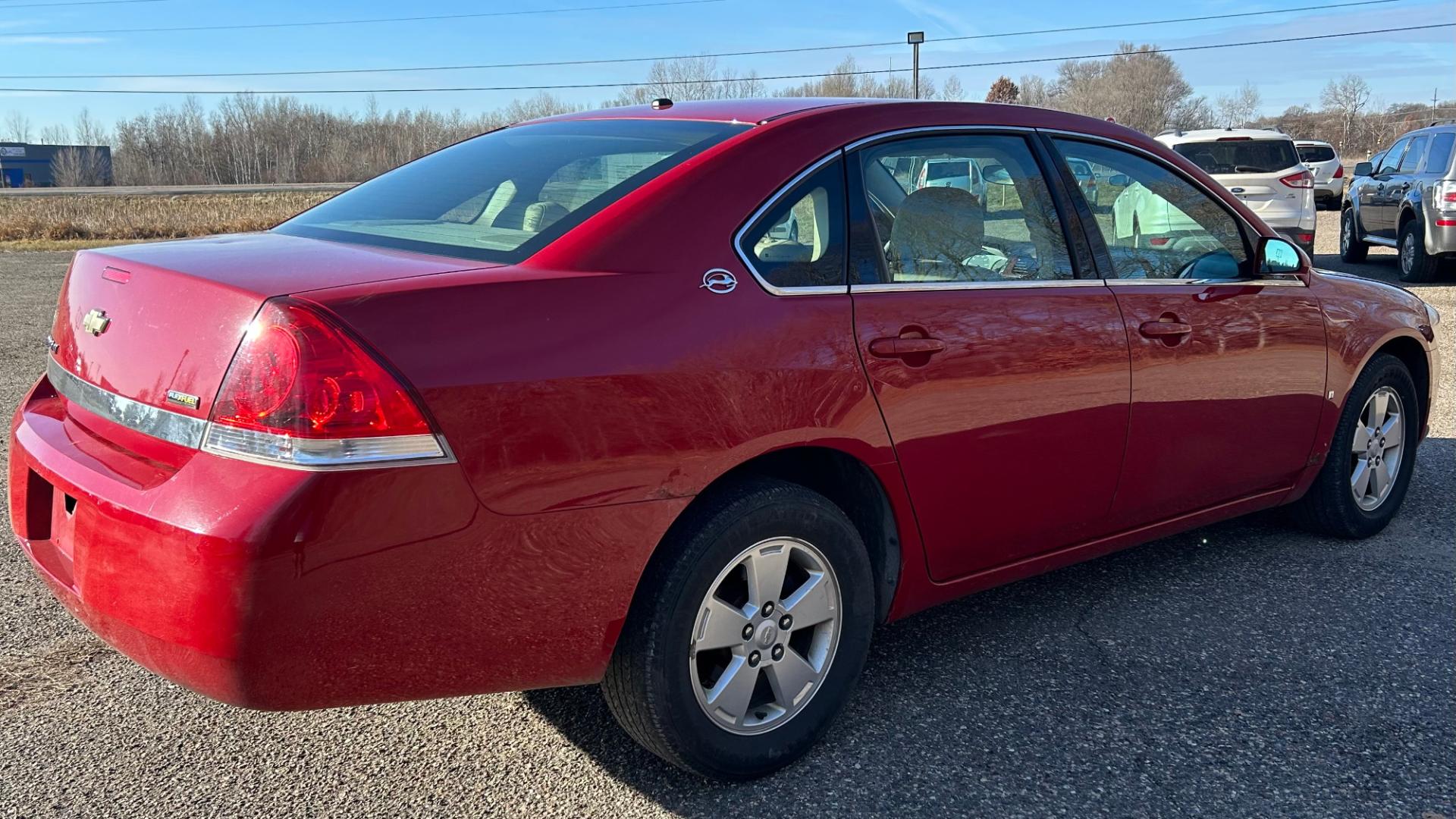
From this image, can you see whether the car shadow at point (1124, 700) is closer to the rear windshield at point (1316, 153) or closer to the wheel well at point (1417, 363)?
the wheel well at point (1417, 363)

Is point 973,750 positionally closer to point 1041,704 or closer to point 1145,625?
point 1041,704

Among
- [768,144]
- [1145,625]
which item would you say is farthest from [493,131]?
[1145,625]

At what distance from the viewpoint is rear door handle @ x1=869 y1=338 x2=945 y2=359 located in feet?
8.99

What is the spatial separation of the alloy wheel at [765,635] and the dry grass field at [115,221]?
1902 centimetres

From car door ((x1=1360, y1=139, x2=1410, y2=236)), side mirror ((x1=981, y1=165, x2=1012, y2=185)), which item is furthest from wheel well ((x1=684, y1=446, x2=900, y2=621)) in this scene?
car door ((x1=1360, y1=139, x2=1410, y2=236))

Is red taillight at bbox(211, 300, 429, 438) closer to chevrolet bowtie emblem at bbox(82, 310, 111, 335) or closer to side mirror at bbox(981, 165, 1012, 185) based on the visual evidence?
chevrolet bowtie emblem at bbox(82, 310, 111, 335)

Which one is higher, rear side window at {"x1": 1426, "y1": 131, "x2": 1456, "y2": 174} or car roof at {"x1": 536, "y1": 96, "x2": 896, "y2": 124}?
rear side window at {"x1": 1426, "y1": 131, "x2": 1456, "y2": 174}

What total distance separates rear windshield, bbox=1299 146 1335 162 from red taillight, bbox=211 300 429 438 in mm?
29651

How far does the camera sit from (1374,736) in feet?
9.71

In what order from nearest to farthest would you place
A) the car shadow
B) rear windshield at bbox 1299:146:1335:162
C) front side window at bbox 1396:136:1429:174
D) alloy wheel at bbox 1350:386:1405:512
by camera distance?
1. the car shadow
2. alloy wheel at bbox 1350:386:1405:512
3. front side window at bbox 1396:136:1429:174
4. rear windshield at bbox 1299:146:1335:162

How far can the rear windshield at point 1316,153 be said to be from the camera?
2736 centimetres

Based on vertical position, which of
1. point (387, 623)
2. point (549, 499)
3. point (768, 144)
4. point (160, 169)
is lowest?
point (387, 623)

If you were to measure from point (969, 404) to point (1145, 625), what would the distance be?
124cm

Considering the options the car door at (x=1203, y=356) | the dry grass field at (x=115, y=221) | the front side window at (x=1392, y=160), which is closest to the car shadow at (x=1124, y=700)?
the car door at (x=1203, y=356)
